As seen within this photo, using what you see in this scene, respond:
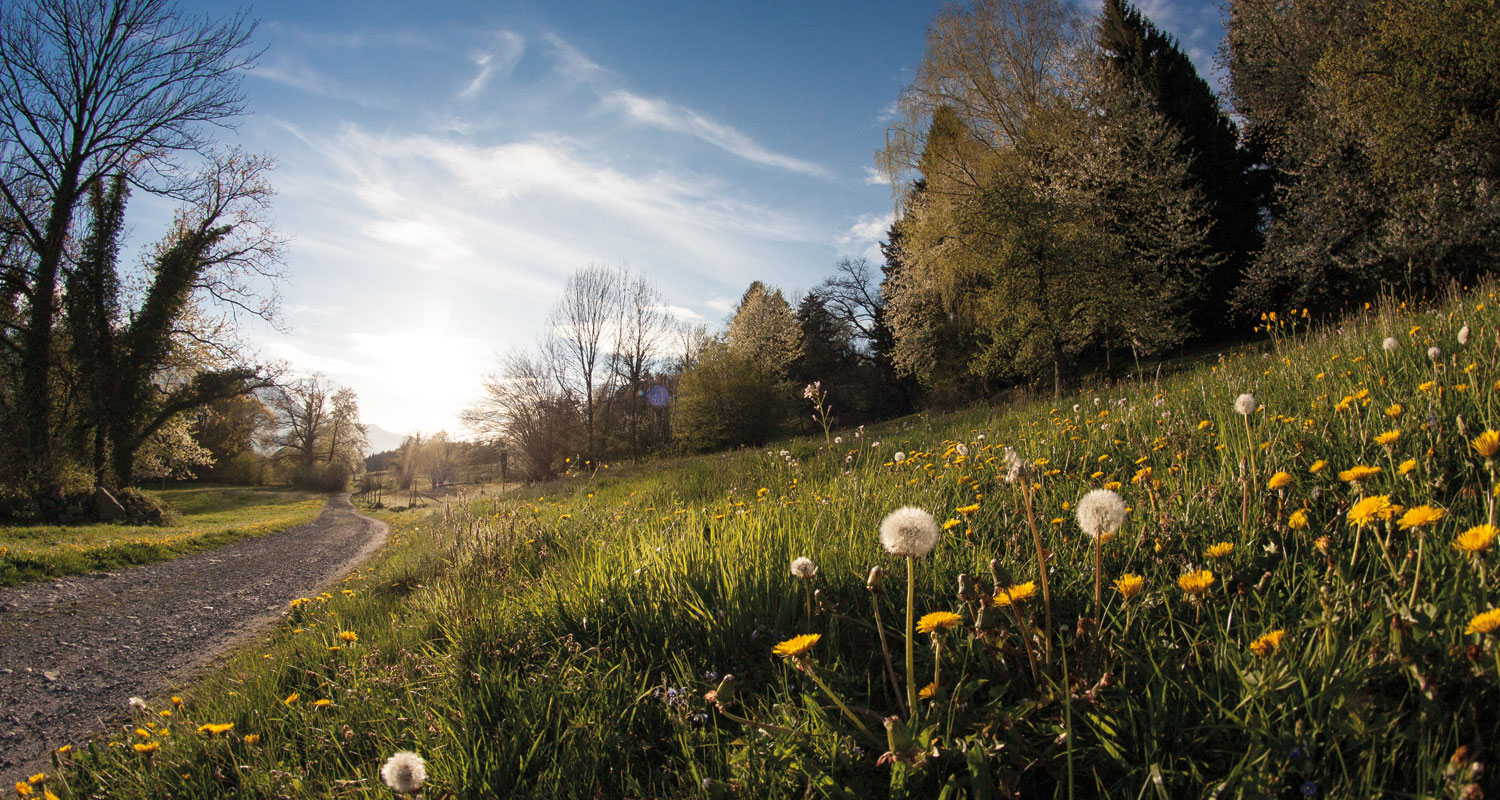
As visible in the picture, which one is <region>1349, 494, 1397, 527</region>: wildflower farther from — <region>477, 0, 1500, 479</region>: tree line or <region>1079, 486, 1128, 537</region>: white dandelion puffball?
<region>477, 0, 1500, 479</region>: tree line

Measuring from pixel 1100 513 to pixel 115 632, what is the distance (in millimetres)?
8830

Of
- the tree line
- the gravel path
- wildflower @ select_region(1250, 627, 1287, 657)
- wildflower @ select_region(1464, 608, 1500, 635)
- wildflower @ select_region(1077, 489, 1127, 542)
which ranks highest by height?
the tree line

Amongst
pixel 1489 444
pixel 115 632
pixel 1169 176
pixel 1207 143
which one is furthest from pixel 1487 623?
pixel 1207 143

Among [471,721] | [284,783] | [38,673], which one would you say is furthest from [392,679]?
[38,673]

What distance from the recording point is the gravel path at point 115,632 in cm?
368

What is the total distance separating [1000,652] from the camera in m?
1.37

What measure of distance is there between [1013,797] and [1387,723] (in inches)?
23.8

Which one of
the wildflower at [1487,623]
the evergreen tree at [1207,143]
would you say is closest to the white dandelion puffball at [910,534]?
the wildflower at [1487,623]

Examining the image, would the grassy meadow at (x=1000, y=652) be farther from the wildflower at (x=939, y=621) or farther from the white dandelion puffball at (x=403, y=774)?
the white dandelion puffball at (x=403, y=774)

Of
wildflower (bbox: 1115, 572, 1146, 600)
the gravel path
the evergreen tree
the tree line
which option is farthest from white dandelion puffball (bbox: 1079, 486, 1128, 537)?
the evergreen tree

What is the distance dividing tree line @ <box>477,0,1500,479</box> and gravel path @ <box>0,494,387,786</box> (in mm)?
4997

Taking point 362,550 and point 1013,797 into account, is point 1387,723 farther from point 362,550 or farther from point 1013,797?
point 362,550

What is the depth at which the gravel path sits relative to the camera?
12.1 feet

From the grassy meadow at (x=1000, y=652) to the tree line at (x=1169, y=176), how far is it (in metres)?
8.24
